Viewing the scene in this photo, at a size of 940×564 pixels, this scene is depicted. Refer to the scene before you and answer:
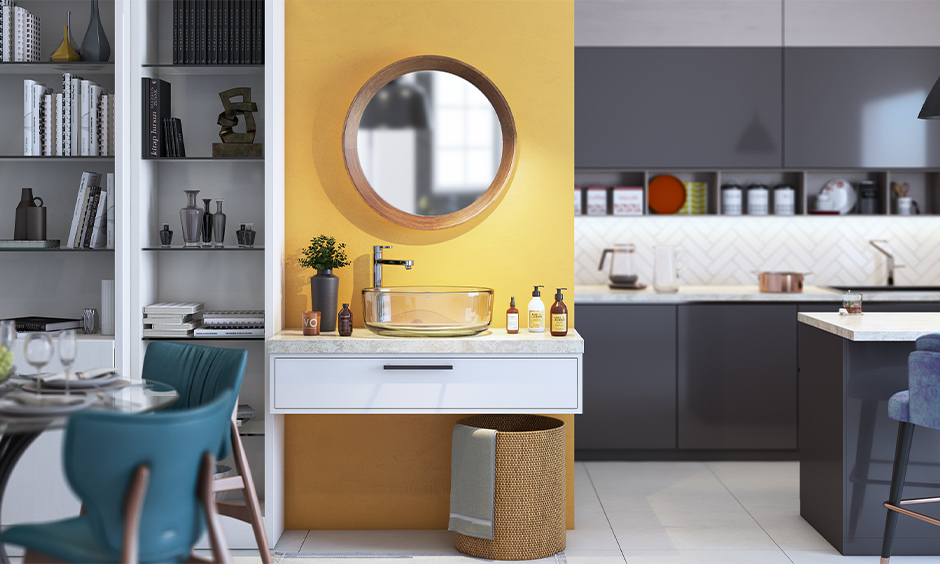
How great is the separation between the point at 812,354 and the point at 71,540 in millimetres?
2904

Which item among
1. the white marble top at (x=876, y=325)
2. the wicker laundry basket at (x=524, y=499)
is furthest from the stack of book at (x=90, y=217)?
the white marble top at (x=876, y=325)

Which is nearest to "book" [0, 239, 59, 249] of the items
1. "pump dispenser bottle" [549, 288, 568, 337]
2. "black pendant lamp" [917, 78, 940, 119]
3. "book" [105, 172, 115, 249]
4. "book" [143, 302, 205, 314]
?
"book" [105, 172, 115, 249]

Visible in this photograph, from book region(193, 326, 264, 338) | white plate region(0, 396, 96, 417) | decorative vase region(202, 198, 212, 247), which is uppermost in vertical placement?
decorative vase region(202, 198, 212, 247)

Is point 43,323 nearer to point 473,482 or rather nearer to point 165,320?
point 165,320

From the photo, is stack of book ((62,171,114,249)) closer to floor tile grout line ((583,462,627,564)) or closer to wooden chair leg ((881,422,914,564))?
floor tile grout line ((583,462,627,564))

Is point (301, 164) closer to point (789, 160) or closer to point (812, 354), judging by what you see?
point (812, 354)

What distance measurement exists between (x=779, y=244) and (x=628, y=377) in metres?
1.47

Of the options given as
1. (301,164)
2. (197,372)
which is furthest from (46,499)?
(301,164)

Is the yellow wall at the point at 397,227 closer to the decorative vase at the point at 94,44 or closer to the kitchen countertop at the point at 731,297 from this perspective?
the decorative vase at the point at 94,44

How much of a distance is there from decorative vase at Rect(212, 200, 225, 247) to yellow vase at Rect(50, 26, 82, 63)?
82 centimetres

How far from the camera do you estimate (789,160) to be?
4.62m

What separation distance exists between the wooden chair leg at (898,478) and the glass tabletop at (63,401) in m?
2.43

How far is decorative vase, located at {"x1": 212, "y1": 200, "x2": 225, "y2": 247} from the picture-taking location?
3195mm

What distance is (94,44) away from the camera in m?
3.14
